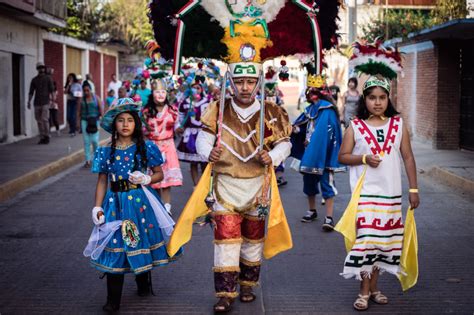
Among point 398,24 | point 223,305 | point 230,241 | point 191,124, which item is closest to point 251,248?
point 230,241

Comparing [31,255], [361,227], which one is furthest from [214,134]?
[31,255]

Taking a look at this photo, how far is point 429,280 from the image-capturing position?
263 inches

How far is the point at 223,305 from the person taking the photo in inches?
223

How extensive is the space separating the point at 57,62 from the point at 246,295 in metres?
23.0

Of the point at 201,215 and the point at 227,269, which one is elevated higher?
the point at 201,215

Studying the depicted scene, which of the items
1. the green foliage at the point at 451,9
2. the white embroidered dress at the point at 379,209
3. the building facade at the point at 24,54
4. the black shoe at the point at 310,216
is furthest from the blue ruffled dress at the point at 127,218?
the green foliage at the point at 451,9

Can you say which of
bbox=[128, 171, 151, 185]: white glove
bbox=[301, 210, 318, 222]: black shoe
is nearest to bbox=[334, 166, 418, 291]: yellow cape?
bbox=[128, 171, 151, 185]: white glove

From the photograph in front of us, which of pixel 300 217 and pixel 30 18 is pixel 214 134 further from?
pixel 30 18

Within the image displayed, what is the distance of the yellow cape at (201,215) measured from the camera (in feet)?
18.9

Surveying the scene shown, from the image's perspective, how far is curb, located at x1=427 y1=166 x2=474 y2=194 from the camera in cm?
1245

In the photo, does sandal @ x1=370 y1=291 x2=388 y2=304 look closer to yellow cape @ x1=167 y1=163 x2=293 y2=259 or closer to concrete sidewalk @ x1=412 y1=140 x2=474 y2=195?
yellow cape @ x1=167 y1=163 x2=293 y2=259

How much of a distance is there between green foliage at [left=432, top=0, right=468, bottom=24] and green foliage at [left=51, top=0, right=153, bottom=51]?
37.1 ft

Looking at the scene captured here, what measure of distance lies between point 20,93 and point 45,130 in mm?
3106

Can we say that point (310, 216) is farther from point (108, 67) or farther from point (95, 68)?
point (108, 67)
